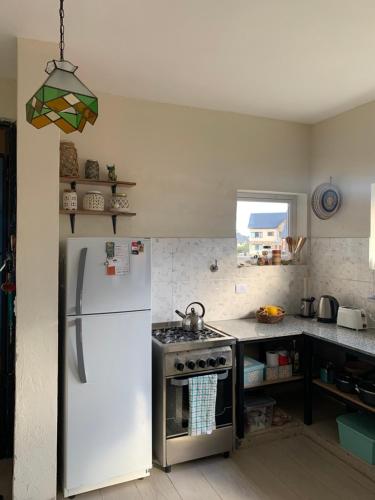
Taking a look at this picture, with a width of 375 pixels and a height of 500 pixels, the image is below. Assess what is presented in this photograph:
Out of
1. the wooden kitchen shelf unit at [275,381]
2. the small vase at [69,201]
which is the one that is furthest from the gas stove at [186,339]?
the small vase at [69,201]


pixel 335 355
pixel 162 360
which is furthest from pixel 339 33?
pixel 335 355

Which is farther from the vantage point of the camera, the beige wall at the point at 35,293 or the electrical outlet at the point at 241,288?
the electrical outlet at the point at 241,288

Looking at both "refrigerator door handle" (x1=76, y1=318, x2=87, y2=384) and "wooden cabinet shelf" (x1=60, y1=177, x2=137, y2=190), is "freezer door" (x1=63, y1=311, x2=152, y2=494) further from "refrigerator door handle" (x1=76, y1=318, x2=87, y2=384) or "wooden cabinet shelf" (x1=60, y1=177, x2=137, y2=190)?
"wooden cabinet shelf" (x1=60, y1=177, x2=137, y2=190)

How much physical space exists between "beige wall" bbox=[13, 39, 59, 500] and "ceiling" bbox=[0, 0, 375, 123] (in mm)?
299

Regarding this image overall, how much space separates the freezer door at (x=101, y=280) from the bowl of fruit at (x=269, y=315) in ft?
3.91

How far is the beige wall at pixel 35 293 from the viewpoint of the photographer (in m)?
2.11

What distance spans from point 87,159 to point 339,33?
1.87 metres

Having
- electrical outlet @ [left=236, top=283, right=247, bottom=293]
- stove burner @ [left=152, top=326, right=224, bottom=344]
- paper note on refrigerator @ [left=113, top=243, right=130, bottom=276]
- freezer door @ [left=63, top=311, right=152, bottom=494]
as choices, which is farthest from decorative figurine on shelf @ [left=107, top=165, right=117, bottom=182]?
electrical outlet @ [left=236, top=283, right=247, bottom=293]

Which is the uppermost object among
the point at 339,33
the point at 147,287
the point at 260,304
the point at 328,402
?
the point at 339,33

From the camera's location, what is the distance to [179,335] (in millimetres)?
2781

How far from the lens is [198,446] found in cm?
258

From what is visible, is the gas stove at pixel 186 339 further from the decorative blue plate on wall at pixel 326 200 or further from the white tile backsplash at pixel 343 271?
the decorative blue plate on wall at pixel 326 200

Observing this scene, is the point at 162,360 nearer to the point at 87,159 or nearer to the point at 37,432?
the point at 37,432

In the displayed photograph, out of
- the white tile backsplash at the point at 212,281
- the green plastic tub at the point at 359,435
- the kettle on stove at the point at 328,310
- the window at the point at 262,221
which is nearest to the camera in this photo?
the green plastic tub at the point at 359,435
